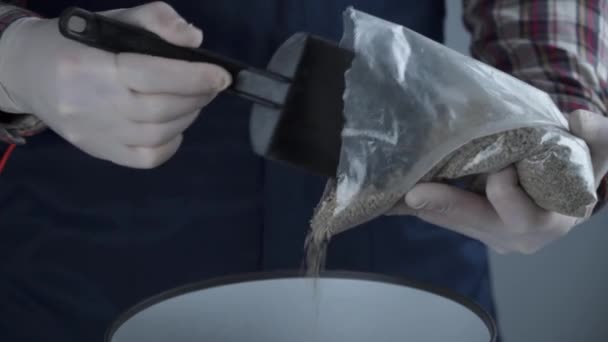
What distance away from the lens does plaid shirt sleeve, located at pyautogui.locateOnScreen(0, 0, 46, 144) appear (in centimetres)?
54

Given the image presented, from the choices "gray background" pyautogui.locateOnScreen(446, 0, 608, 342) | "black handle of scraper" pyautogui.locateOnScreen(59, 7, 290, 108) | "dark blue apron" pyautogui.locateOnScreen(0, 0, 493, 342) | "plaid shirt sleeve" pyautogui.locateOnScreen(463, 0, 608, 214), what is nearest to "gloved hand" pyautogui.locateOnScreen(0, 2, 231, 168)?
"black handle of scraper" pyautogui.locateOnScreen(59, 7, 290, 108)

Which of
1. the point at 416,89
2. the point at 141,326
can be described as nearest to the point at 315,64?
the point at 416,89

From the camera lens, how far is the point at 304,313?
0.46 metres

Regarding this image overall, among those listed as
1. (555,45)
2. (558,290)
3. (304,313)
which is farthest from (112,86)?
(558,290)

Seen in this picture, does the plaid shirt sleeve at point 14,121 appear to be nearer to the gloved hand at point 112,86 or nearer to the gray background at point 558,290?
the gloved hand at point 112,86

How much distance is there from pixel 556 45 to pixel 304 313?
12.3 inches

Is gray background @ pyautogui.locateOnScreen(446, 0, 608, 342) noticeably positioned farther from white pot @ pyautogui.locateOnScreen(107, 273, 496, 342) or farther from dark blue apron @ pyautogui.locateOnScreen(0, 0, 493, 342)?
white pot @ pyautogui.locateOnScreen(107, 273, 496, 342)

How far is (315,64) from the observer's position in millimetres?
415

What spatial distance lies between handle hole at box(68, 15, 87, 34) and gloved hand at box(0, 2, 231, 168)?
0.14ft

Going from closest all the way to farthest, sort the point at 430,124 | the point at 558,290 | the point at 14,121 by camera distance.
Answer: the point at 430,124 → the point at 14,121 → the point at 558,290

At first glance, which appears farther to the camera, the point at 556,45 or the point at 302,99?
the point at 556,45

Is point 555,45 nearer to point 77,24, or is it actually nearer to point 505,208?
point 505,208

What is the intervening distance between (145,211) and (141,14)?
0.23m

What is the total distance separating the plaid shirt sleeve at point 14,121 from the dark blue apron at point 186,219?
8 centimetres
